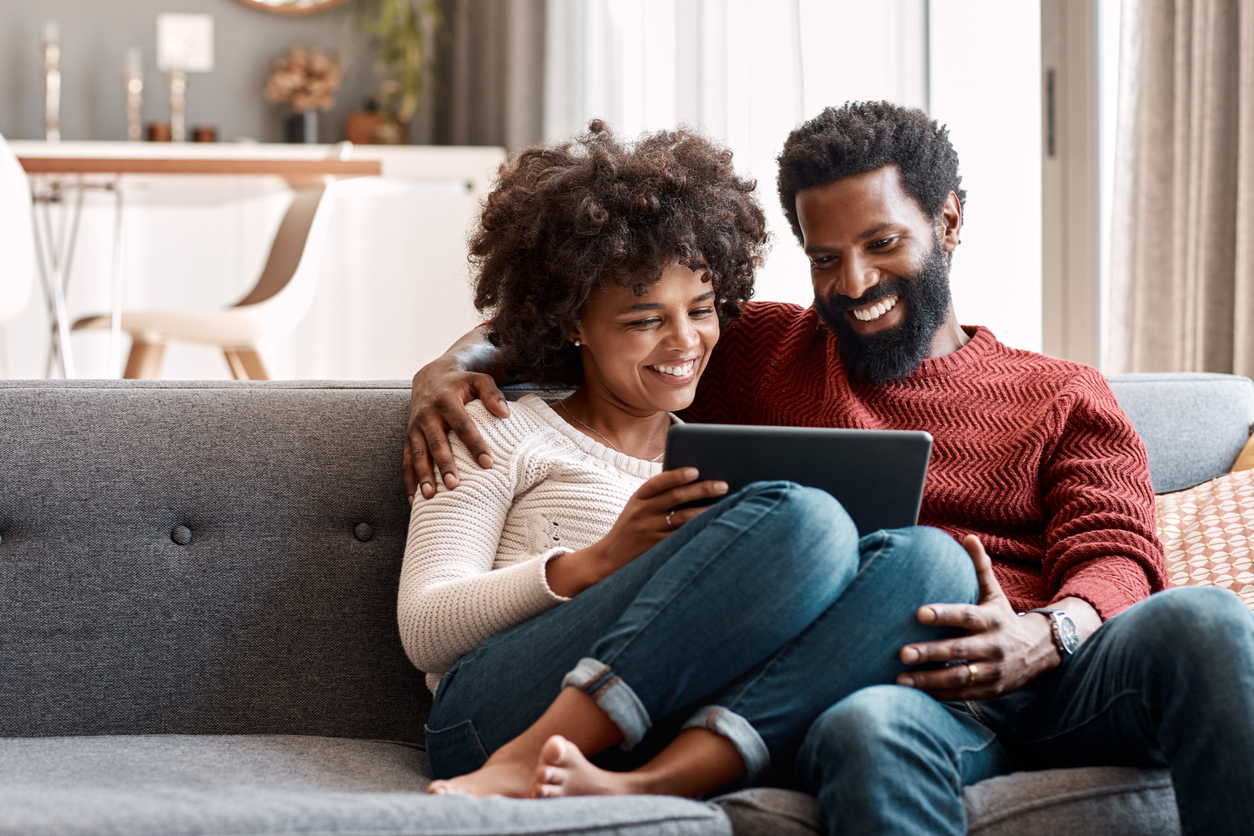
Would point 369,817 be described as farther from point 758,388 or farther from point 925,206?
point 925,206

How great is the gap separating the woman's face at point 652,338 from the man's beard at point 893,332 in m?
0.22

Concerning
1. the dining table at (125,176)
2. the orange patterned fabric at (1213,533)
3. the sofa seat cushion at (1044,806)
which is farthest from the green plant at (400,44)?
the sofa seat cushion at (1044,806)

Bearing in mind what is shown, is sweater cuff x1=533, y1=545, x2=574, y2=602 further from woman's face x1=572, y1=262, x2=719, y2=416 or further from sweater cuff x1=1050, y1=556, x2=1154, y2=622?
sweater cuff x1=1050, y1=556, x2=1154, y2=622

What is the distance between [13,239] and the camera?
2.54 meters

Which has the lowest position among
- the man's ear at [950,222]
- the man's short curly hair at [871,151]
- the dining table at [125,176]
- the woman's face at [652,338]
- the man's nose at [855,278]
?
the woman's face at [652,338]

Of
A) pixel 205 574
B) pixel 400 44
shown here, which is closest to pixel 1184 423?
pixel 205 574

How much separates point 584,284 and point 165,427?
0.52 meters

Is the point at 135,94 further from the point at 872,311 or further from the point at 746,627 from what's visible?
the point at 746,627

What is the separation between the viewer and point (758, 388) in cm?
153

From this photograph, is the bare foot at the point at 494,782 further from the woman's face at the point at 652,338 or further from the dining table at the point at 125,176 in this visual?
the dining table at the point at 125,176

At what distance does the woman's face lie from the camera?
134 centimetres

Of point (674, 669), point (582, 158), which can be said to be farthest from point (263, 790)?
point (582, 158)

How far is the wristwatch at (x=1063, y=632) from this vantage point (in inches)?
44.5

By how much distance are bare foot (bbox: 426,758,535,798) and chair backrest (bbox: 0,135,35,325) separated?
6.65ft
